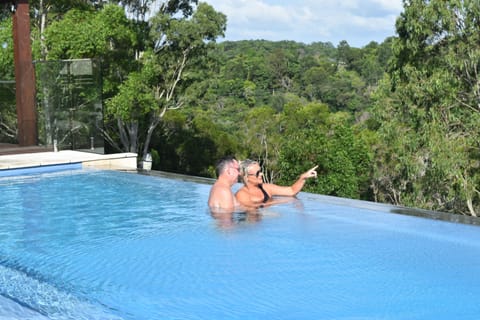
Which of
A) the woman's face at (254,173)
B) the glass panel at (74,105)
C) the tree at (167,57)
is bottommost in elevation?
the woman's face at (254,173)

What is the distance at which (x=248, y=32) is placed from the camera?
56.6 metres

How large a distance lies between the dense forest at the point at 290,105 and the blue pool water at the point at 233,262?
583 cm

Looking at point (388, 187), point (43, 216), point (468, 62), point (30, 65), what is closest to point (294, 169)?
point (388, 187)

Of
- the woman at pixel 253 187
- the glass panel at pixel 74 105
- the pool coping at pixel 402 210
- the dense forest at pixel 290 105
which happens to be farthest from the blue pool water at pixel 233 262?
the dense forest at pixel 290 105

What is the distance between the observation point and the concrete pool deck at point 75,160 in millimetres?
9555

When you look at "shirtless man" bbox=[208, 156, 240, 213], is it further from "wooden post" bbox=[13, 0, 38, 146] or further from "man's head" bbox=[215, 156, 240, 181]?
"wooden post" bbox=[13, 0, 38, 146]

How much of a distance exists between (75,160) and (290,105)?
2299 cm

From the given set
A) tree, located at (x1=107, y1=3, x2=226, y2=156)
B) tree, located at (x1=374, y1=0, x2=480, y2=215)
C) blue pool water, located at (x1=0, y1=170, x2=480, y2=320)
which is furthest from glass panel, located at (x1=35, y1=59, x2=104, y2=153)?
tree, located at (x1=374, y1=0, x2=480, y2=215)

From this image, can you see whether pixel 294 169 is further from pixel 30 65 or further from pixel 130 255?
pixel 130 255

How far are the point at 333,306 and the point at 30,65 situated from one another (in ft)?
28.9

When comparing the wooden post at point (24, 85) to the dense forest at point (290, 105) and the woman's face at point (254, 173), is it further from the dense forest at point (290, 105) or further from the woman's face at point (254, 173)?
the woman's face at point (254, 173)

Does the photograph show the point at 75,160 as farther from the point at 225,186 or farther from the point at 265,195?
the point at 225,186

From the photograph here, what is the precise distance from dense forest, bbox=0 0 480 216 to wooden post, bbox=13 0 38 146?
0.29 meters

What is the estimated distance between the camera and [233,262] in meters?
4.89
